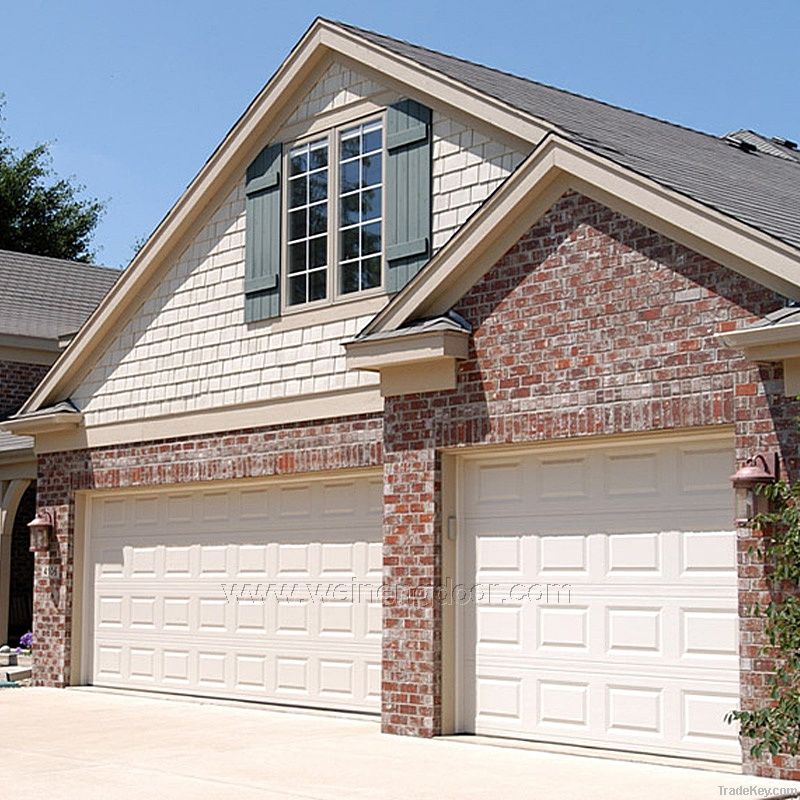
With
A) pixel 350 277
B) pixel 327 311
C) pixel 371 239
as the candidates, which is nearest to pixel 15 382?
pixel 327 311

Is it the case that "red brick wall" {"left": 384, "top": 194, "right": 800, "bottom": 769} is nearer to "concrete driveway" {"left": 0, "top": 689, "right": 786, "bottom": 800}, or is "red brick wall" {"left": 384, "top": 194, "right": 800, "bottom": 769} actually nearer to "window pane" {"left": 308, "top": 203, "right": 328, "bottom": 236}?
"concrete driveway" {"left": 0, "top": 689, "right": 786, "bottom": 800}

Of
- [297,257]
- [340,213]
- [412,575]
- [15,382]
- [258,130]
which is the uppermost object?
[258,130]

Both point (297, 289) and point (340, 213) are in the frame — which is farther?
point (297, 289)

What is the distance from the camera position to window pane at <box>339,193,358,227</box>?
1411 cm

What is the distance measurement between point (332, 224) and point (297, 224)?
0.61 metres

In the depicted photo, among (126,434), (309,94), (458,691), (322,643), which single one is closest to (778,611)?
(458,691)

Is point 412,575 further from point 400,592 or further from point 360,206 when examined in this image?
point 360,206

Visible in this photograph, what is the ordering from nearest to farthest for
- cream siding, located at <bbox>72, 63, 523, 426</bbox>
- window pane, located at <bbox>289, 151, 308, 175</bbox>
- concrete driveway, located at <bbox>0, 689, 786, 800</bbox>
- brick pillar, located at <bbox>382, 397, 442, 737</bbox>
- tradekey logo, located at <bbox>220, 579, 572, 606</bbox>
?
concrete driveway, located at <bbox>0, 689, 786, 800</bbox> → tradekey logo, located at <bbox>220, 579, 572, 606</bbox> → brick pillar, located at <bbox>382, 397, 442, 737</bbox> → cream siding, located at <bbox>72, 63, 523, 426</bbox> → window pane, located at <bbox>289, 151, 308, 175</bbox>

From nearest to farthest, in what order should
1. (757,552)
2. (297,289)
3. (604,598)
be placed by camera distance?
1. (757,552)
2. (604,598)
3. (297,289)

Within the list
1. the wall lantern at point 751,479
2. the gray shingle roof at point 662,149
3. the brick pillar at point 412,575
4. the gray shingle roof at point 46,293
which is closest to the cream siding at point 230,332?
the gray shingle roof at point 662,149

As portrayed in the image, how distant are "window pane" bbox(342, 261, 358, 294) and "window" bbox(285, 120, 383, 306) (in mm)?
10

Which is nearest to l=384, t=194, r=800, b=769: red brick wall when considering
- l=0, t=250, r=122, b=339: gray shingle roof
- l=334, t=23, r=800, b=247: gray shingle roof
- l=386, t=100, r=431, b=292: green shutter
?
l=334, t=23, r=800, b=247: gray shingle roof

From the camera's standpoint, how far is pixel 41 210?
43.4m

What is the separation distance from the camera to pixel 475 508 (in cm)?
1231
